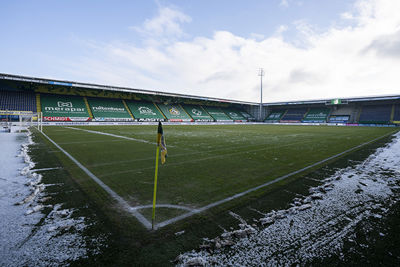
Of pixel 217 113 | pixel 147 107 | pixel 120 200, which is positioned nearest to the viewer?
pixel 120 200

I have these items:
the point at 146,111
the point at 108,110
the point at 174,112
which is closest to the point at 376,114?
the point at 174,112

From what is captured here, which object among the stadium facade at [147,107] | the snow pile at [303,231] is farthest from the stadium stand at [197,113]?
the snow pile at [303,231]

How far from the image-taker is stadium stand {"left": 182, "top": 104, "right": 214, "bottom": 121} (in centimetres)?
5500

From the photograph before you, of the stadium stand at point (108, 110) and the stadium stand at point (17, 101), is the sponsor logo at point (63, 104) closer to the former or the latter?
the stadium stand at point (17, 101)

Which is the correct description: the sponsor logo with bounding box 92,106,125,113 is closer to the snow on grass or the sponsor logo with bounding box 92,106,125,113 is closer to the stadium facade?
the stadium facade

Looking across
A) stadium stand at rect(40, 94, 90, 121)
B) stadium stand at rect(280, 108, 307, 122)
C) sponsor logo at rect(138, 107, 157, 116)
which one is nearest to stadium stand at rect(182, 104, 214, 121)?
sponsor logo at rect(138, 107, 157, 116)

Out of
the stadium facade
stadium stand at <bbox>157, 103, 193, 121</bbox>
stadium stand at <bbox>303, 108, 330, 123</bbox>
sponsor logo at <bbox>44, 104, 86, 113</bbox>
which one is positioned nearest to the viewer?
the stadium facade

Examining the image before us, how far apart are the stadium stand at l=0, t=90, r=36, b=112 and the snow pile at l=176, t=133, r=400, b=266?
4378cm

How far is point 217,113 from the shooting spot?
6138 cm

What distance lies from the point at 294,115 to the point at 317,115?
22.5ft

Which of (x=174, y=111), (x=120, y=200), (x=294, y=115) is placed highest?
(x=294, y=115)

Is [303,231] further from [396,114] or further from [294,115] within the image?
[294,115]

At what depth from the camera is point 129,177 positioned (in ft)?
16.5

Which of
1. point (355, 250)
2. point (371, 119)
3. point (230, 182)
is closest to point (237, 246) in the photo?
point (355, 250)
